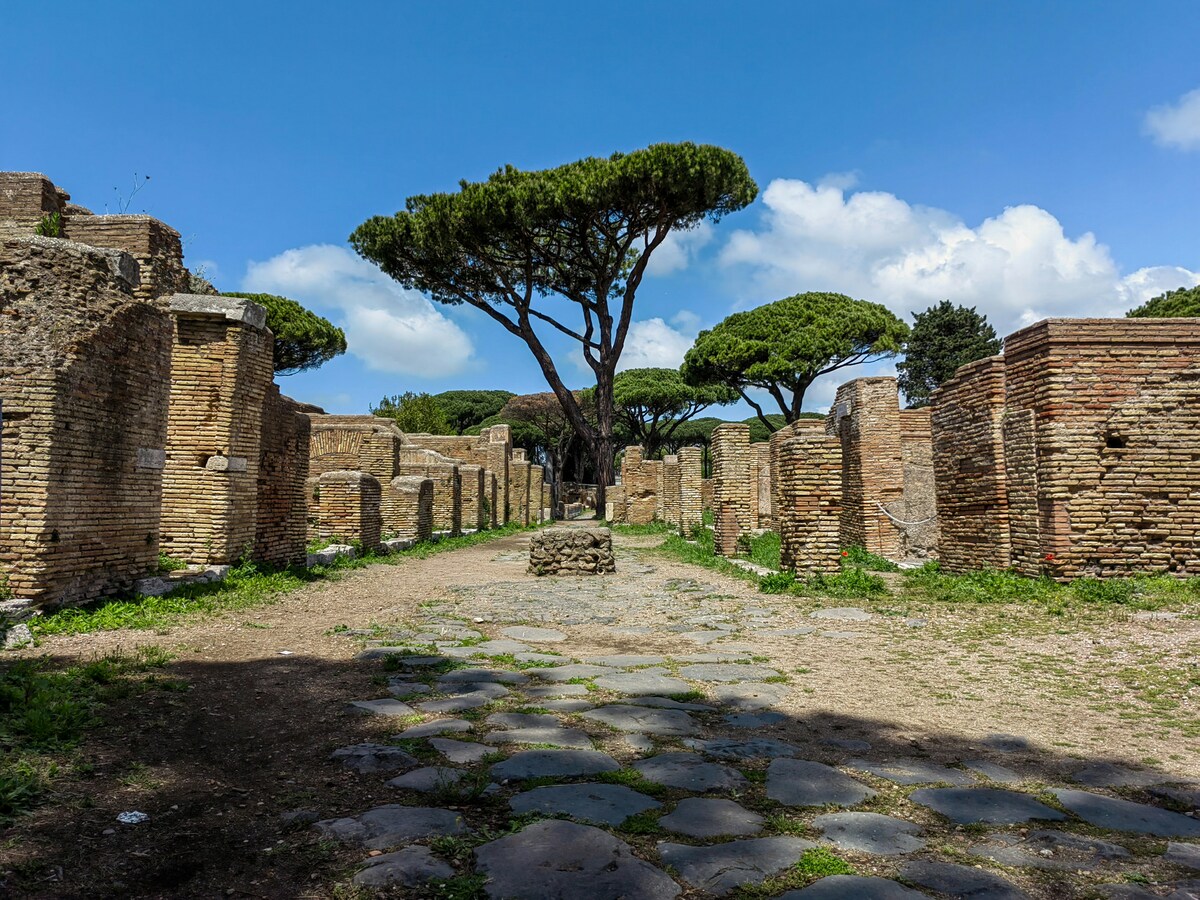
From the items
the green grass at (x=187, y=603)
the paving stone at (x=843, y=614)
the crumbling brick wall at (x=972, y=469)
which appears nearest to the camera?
the green grass at (x=187, y=603)

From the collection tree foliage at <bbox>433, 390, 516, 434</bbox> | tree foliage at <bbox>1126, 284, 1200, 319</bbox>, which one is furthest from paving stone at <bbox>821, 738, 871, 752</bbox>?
tree foliage at <bbox>433, 390, 516, 434</bbox>

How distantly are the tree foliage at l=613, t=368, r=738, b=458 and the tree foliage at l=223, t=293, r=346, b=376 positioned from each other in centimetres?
1742

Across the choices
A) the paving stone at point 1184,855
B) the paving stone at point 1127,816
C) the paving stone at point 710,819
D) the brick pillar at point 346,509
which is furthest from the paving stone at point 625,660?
the brick pillar at point 346,509

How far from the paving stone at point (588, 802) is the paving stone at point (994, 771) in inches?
58.1

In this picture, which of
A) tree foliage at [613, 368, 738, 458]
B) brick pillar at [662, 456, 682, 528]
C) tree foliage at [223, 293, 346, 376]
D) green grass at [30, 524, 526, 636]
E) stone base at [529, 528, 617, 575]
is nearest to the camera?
green grass at [30, 524, 526, 636]

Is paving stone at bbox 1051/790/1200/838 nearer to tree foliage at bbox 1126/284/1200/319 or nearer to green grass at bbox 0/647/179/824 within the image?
green grass at bbox 0/647/179/824

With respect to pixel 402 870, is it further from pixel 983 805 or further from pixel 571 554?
pixel 571 554

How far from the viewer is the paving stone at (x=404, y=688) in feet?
14.2

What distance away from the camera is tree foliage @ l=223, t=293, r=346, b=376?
32.9m

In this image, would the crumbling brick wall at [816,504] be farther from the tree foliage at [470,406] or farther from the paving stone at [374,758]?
the tree foliage at [470,406]

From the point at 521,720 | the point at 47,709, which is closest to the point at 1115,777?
the point at 521,720

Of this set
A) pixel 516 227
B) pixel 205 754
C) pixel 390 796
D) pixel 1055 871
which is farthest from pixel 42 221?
pixel 516 227

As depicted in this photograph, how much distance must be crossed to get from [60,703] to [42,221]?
7.46m

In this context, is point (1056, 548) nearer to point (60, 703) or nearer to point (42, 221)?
point (60, 703)
